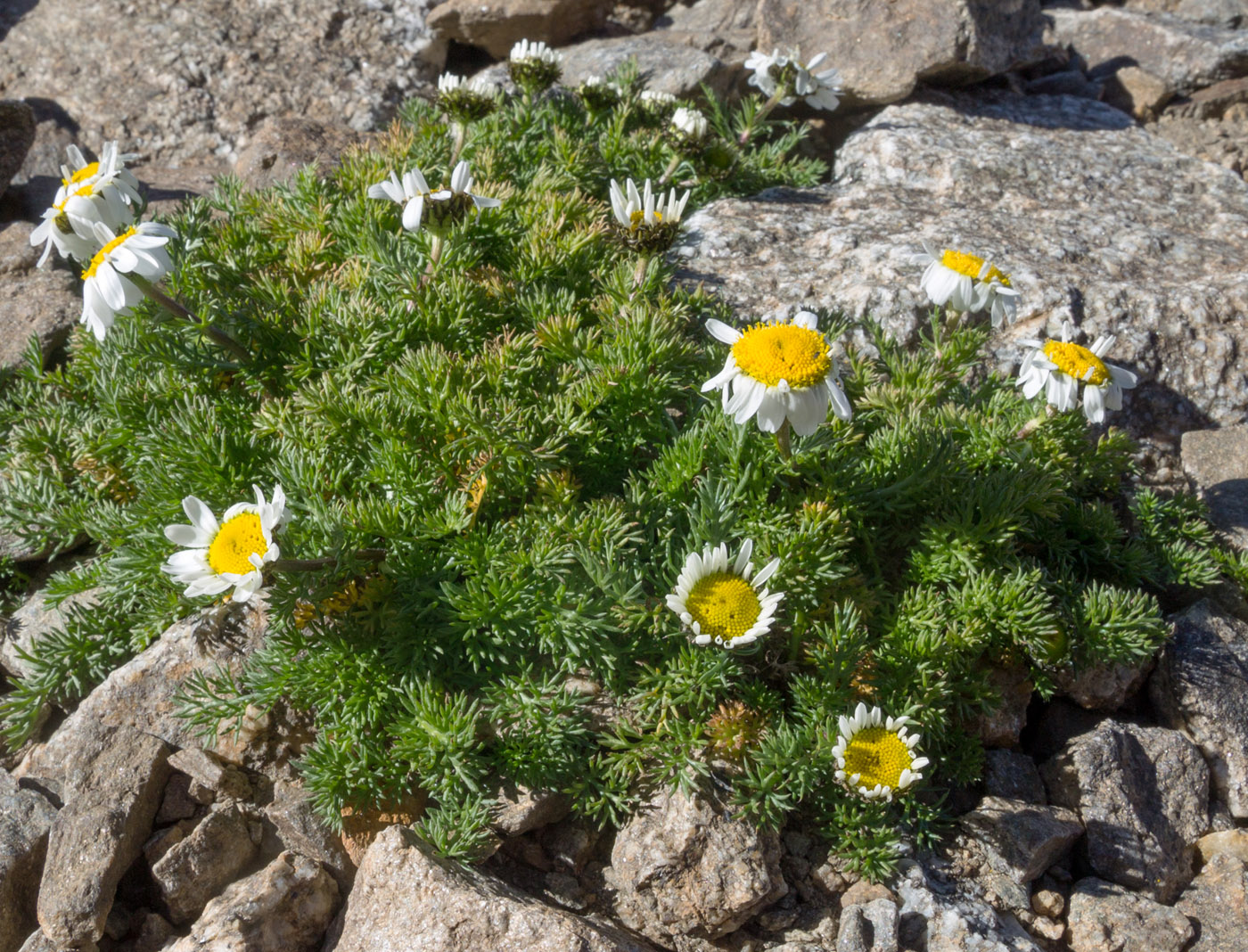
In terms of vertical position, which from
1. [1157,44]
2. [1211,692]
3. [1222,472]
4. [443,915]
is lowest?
[1211,692]

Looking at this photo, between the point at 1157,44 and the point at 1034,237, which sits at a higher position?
the point at 1157,44

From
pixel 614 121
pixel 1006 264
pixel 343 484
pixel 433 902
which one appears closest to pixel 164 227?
pixel 343 484

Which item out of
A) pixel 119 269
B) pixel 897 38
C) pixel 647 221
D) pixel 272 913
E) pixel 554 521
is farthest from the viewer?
pixel 897 38

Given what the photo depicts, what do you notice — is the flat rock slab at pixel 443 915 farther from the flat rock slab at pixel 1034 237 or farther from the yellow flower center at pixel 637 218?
the flat rock slab at pixel 1034 237

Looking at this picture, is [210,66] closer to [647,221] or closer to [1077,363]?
[647,221]

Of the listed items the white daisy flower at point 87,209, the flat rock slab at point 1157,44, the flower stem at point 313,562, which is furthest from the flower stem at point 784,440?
the flat rock slab at point 1157,44

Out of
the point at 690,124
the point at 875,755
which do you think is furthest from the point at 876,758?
the point at 690,124
